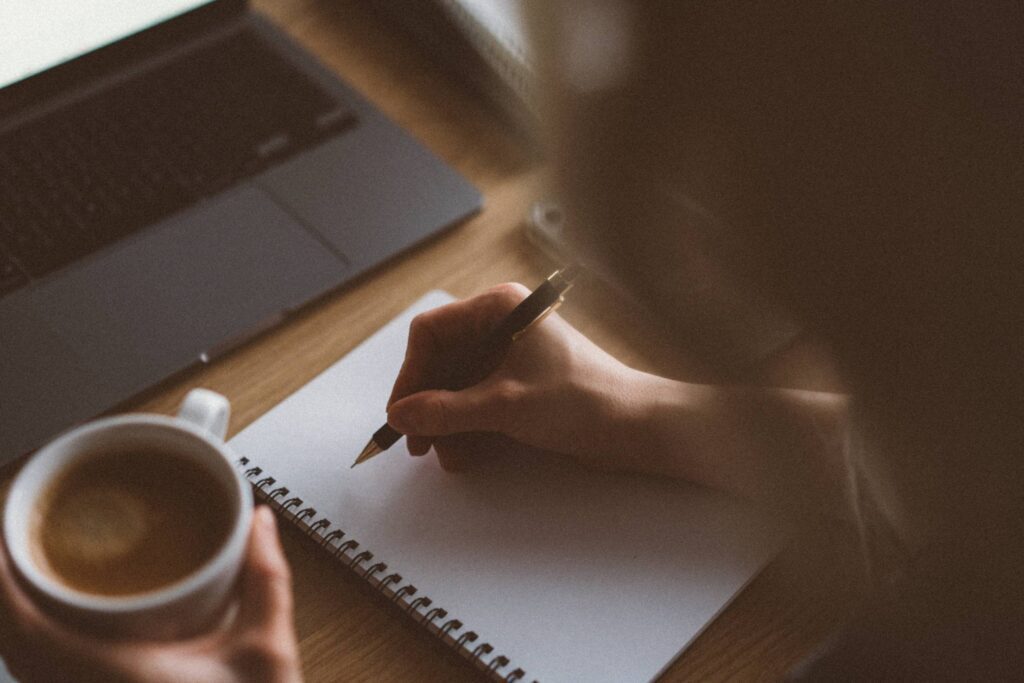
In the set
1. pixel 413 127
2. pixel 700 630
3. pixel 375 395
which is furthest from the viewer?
A: pixel 413 127

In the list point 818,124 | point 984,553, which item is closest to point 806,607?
point 984,553

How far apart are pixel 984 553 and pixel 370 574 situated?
407 mm

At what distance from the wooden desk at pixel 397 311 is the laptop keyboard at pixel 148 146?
0.08 m

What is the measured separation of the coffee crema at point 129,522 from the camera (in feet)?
1.53

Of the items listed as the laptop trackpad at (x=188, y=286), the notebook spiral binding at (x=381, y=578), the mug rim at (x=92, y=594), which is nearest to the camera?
the mug rim at (x=92, y=594)

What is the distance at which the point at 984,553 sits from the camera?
0.29 meters

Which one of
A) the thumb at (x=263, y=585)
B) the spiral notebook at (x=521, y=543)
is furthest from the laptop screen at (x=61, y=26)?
the thumb at (x=263, y=585)

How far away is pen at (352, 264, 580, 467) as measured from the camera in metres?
0.66

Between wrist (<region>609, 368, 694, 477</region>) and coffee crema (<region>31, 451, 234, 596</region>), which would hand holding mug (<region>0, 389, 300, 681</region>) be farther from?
wrist (<region>609, 368, 694, 477</region>)

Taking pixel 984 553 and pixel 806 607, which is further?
pixel 806 607

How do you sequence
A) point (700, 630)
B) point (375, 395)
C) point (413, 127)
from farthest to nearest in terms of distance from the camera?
1. point (413, 127)
2. point (375, 395)
3. point (700, 630)

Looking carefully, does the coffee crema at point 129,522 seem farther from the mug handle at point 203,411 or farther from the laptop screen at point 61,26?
the laptop screen at point 61,26

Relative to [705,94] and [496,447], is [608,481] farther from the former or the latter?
[705,94]

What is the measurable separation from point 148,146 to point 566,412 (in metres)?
0.41
